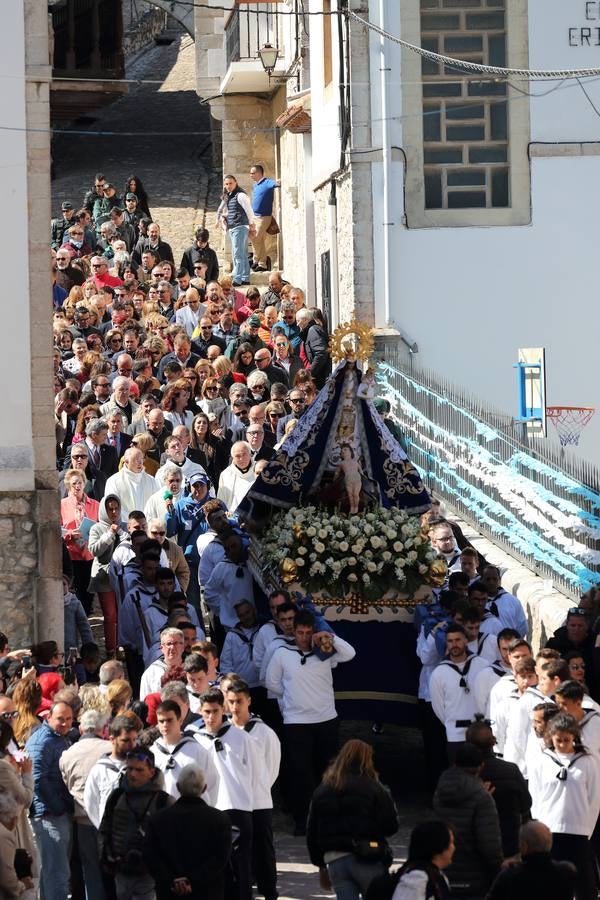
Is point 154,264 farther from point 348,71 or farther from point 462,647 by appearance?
point 462,647

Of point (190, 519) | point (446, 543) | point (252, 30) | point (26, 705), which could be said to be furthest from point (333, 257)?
point (26, 705)

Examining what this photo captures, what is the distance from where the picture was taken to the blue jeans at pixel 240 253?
3031 centimetres

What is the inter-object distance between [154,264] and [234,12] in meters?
9.28

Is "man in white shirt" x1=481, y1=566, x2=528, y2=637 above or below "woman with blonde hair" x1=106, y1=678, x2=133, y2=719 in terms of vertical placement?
above

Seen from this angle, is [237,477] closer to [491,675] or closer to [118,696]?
[491,675]

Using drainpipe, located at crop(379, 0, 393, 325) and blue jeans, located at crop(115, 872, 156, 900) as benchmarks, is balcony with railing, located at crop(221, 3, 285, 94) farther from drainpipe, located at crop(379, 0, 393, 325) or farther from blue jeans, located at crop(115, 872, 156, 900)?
blue jeans, located at crop(115, 872, 156, 900)

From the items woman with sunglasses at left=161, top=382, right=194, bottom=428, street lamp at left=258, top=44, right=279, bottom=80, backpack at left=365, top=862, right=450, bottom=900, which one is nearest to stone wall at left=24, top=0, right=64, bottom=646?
woman with sunglasses at left=161, top=382, right=194, bottom=428

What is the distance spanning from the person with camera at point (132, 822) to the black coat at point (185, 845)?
453 millimetres

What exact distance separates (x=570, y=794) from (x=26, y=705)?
3422 mm

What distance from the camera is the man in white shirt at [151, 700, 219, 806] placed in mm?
11945

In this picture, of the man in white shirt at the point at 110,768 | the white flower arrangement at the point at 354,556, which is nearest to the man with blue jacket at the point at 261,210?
the white flower arrangement at the point at 354,556

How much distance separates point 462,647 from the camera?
14211 millimetres

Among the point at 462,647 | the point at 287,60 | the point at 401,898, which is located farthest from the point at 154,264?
the point at 401,898

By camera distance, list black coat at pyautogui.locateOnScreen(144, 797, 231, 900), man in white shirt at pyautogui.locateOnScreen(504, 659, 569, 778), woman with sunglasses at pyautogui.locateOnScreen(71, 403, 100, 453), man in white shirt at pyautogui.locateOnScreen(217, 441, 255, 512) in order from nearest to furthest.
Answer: black coat at pyautogui.locateOnScreen(144, 797, 231, 900)
man in white shirt at pyautogui.locateOnScreen(504, 659, 569, 778)
man in white shirt at pyautogui.locateOnScreen(217, 441, 255, 512)
woman with sunglasses at pyautogui.locateOnScreen(71, 403, 100, 453)
